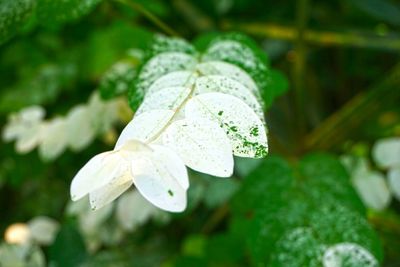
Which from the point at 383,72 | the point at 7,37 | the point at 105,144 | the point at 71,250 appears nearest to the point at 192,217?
the point at 105,144

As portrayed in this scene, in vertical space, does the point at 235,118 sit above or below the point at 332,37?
below

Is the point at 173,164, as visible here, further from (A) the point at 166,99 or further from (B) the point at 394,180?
(B) the point at 394,180

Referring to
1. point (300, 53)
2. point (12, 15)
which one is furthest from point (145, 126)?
point (300, 53)

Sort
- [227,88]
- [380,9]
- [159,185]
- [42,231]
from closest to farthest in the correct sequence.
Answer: [159,185]
[227,88]
[42,231]
[380,9]

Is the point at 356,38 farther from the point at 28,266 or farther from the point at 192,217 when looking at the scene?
the point at 28,266

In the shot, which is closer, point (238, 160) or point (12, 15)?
point (12, 15)

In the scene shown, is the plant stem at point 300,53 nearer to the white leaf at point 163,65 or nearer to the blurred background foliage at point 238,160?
the blurred background foliage at point 238,160
